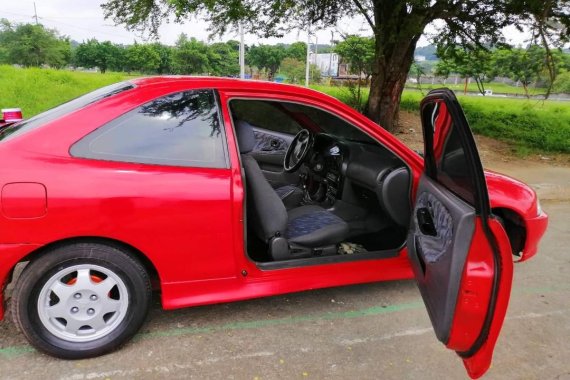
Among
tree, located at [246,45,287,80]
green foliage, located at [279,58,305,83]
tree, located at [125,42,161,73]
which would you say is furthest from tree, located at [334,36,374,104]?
tree, located at [246,45,287,80]

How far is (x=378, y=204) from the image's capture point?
355 cm

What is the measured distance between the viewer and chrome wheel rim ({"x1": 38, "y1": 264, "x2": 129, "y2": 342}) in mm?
2377

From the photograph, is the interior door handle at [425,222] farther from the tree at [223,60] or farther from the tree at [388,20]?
the tree at [223,60]

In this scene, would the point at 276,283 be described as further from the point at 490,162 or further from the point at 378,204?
the point at 490,162

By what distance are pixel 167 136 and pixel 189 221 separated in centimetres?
52

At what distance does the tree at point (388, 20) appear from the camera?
8.23 m

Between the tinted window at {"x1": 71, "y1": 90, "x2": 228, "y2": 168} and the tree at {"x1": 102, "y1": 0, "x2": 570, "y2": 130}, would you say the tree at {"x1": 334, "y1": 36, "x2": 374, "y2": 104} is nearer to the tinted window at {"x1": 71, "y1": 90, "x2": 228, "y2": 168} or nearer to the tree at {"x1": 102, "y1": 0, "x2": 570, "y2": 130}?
the tree at {"x1": 102, "y1": 0, "x2": 570, "y2": 130}

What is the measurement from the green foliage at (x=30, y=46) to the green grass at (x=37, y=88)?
54192mm

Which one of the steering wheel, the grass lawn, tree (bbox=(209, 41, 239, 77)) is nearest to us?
the steering wheel

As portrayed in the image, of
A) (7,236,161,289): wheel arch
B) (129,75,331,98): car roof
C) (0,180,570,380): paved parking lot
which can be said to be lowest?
(0,180,570,380): paved parking lot

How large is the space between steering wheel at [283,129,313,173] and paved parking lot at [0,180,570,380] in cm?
124

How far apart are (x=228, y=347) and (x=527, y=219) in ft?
7.93

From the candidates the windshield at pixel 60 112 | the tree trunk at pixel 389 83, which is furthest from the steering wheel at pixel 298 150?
the tree trunk at pixel 389 83

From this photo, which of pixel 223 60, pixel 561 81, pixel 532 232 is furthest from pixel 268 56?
pixel 532 232
